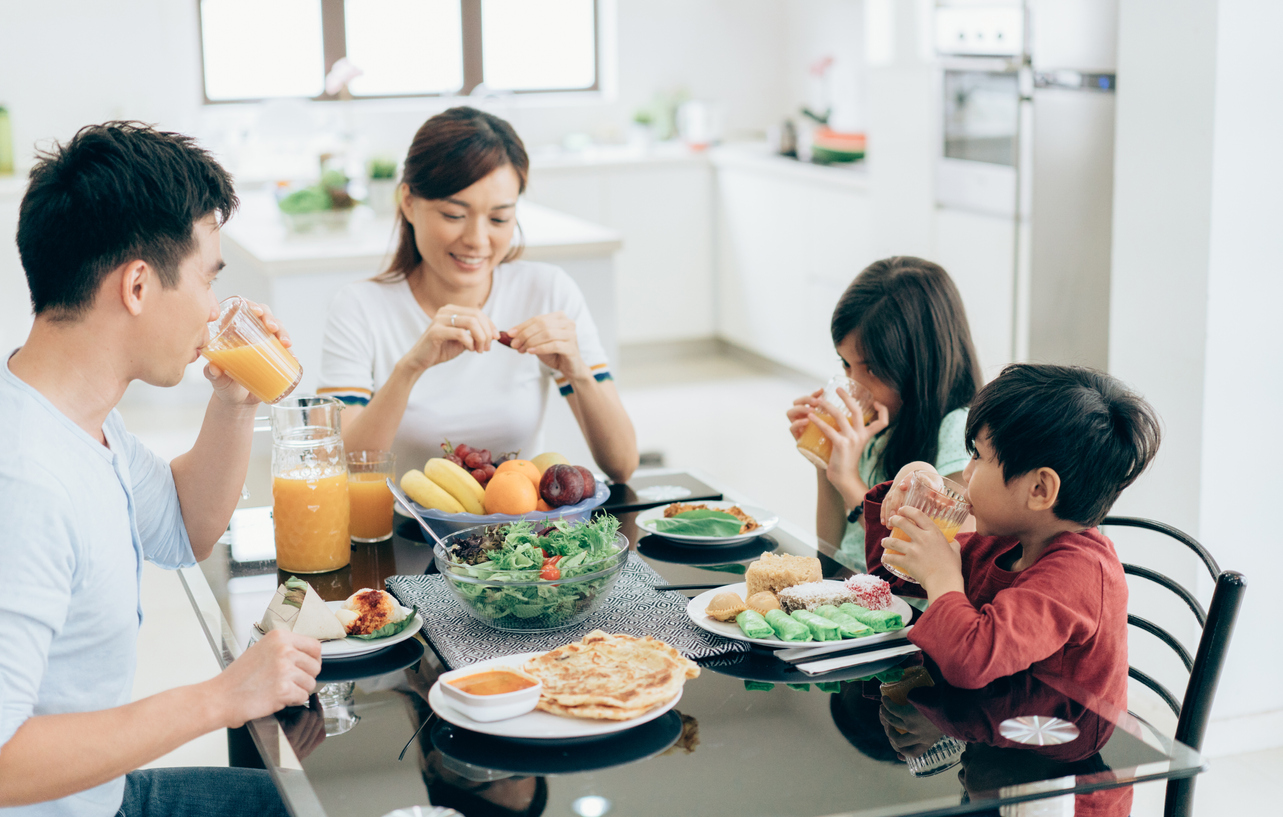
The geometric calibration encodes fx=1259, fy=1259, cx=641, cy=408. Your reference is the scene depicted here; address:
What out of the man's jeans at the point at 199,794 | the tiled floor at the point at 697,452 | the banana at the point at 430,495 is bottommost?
the tiled floor at the point at 697,452

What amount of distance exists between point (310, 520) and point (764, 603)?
0.59 metres

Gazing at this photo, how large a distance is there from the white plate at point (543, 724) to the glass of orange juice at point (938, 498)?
13.8 inches

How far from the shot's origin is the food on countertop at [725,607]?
136 cm

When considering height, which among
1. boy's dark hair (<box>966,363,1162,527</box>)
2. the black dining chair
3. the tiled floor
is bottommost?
the tiled floor

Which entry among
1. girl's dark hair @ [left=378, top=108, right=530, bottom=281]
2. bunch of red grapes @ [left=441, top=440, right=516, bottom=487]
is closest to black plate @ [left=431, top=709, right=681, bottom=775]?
bunch of red grapes @ [left=441, top=440, right=516, bottom=487]

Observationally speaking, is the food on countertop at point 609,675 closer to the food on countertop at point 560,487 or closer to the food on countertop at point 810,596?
the food on countertop at point 810,596

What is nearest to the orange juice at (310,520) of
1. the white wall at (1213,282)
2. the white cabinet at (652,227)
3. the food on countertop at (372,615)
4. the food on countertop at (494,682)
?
the food on countertop at (372,615)

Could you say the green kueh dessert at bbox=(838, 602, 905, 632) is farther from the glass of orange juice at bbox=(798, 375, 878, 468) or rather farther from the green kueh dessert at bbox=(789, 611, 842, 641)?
the glass of orange juice at bbox=(798, 375, 878, 468)

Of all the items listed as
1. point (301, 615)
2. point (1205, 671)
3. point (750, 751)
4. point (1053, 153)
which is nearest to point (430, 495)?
point (301, 615)

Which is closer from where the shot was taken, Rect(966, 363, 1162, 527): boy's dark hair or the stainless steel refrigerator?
Rect(966, 363, 1162, 527): boy's dark hair

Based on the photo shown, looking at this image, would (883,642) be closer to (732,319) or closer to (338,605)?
(338,605)

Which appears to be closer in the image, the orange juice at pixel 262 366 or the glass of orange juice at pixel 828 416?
the orange juice at pixel 262 366

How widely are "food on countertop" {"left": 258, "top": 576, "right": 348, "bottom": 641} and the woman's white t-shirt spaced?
0.76 meters

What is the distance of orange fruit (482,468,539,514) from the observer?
1.66 metres
